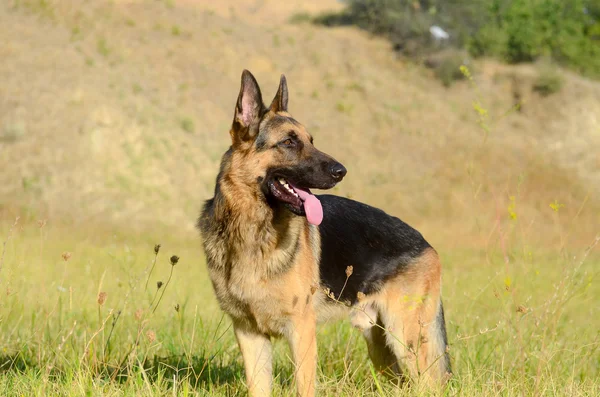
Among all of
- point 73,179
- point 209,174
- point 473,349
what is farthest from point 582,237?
point 473,349

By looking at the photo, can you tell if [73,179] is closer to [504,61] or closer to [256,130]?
[256,130]

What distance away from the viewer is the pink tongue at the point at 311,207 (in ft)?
13.7

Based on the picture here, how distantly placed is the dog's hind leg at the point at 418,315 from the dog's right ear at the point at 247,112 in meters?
1.51

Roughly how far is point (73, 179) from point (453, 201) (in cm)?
1396

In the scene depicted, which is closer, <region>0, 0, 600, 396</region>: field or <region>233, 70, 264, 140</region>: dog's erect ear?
<region>233, 70, 264, 140</region>: dog's erect ear

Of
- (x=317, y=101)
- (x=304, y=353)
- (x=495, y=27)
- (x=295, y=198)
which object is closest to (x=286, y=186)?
(x=295, y=198)

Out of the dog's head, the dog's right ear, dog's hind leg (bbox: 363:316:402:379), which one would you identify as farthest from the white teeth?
dog's hind leg (bbox: 363:316:402:379)

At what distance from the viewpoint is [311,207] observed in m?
4.22

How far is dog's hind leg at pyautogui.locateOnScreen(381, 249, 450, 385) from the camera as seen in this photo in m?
4.77

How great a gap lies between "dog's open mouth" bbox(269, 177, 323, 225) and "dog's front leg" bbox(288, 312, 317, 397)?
64 cm

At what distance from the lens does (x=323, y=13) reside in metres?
41.6

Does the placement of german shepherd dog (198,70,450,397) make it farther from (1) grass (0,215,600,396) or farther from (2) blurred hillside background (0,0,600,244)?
(2) blurred hillside background (0,0,600,244)

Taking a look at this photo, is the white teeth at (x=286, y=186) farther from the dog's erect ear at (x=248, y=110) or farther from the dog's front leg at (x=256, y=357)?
the dog's front leg at (x=256, y=357)

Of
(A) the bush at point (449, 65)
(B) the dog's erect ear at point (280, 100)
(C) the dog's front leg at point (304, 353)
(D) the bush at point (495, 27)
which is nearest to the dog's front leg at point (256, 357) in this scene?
(C) the dog's front leg at point (304, 353)
